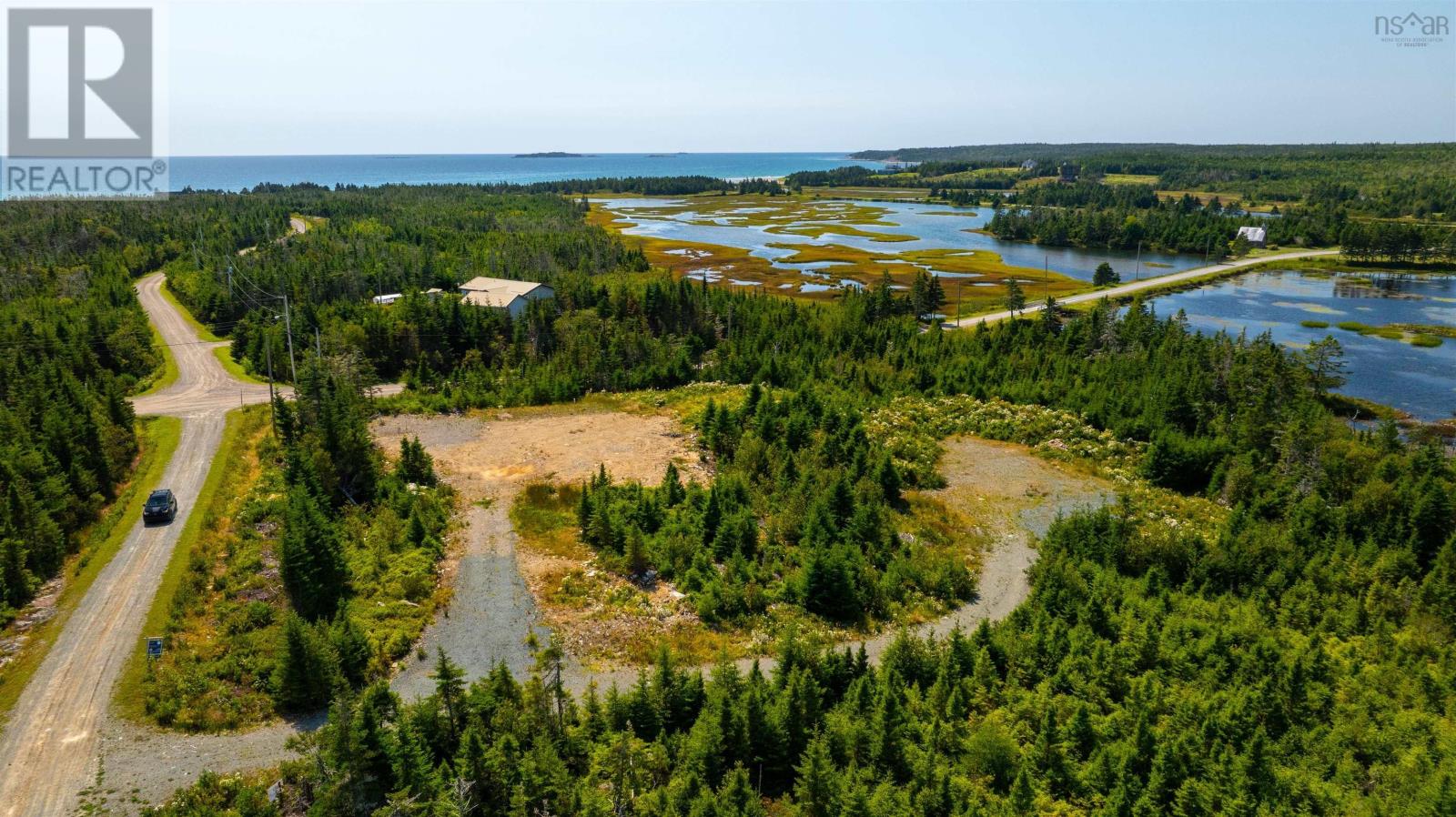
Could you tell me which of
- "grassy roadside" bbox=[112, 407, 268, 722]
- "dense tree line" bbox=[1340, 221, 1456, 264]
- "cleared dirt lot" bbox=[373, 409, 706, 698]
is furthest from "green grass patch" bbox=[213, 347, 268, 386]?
"dense tree line" bbox=[1340, 221, 1456, 264]

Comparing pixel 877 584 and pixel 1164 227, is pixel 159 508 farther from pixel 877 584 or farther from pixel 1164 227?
pixel 1164 227

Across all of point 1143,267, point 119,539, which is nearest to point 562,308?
point 119,539

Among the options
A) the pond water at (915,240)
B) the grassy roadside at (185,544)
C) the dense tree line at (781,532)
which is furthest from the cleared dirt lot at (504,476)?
the pond water at (915,240)

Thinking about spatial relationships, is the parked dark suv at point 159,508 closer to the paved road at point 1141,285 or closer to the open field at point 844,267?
the paved road at point 1141,285

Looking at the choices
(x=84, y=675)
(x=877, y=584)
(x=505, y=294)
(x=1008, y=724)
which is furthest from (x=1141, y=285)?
(x=84, y=675)

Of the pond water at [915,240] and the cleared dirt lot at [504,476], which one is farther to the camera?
the pond water at [915,240]

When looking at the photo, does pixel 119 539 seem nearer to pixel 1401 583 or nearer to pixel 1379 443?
pixel 1401 583

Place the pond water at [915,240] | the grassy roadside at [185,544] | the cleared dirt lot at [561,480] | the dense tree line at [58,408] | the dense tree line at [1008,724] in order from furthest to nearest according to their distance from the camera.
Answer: the pond water at [915,240], the dense tree line at [58,408], the cleared dirt lot at [561,480], the grassy roadside at [185,544], the dense tree line at [1008,724]
